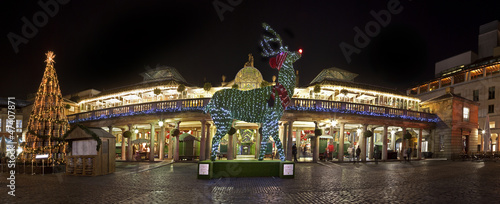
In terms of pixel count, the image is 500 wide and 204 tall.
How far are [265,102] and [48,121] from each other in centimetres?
1412

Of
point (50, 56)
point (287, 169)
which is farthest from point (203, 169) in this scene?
point (50, 56)

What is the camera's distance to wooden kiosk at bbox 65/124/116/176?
59.7 ft

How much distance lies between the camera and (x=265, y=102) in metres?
16.3

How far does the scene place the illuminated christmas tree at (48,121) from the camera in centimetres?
2059

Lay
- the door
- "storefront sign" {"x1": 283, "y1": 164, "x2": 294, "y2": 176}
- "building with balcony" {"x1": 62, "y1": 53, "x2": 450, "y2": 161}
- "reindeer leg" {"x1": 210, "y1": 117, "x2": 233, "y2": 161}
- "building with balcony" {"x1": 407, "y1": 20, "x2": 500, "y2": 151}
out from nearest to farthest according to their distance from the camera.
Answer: "storefront sign" {"x1": 283, "y1": 164, "x2": 294, "y2": 176}
"reindeer leg" {"x1": 210, "y1": 117, "x2": 233, "y2": 161}
"building with balcony" {"x1": 62, "y1": 53, "x2": 450, "y2": 161}
the door
"building with balcony" {"x1": 407, "y1": 20, "x2": 500, "y2": 151}

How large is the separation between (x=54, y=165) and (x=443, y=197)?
20.0 metres

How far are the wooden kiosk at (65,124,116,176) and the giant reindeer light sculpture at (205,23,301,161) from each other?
22.2 feet

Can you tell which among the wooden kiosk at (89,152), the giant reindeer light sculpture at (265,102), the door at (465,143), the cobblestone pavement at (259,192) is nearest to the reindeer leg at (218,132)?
the giant reindeer light sculpture at (265,102)

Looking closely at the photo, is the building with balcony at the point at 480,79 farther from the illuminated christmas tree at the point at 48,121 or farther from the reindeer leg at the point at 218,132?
the illuminated christmas tree at the point at 48,121

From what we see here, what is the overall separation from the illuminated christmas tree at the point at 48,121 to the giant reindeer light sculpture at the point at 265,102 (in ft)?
35.9

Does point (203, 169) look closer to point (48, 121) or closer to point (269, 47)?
point (269, 47)

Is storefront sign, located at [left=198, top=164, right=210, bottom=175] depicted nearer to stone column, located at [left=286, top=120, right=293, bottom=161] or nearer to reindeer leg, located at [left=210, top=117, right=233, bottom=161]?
reindeer leg, located at [left=210, top=117, right=233, bottom=161]

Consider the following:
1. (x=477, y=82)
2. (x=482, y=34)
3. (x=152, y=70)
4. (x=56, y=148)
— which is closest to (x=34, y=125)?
(x=56, y=148)

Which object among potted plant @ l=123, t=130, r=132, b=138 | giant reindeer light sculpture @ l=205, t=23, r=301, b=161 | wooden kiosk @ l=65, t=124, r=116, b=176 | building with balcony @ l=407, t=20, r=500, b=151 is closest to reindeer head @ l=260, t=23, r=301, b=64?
giant reindeer light sculpture @ l=205, t=23, r=301, b=161
